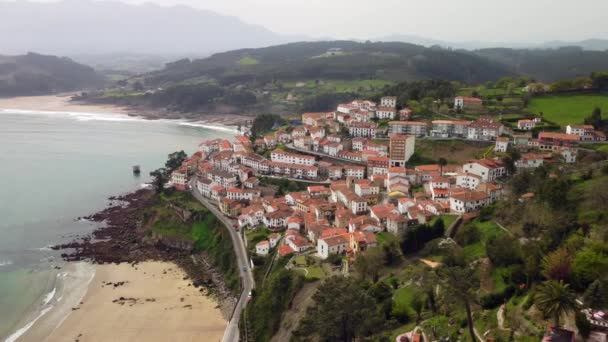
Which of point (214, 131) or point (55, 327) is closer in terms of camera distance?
point (55, 327)

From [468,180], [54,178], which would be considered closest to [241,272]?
[468,180]

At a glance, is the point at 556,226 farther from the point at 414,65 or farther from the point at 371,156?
the point at 414,65

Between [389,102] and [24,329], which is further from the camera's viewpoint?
[389,102]

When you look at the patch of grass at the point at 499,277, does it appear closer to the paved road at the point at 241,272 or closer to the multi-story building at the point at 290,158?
the paved road at the point at 241,272

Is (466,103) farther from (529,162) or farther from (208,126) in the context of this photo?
(208,126)

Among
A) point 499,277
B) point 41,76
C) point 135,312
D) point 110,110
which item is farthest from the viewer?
point 41,76

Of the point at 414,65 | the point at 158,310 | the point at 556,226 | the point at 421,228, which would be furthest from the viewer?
the point at 414,65

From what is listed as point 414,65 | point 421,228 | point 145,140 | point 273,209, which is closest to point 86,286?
point 273,209
